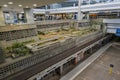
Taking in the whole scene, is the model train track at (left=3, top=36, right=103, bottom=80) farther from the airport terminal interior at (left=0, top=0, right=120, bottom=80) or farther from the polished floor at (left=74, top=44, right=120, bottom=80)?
the polished floor at (left=74, top=44, right=120, bottom=80)

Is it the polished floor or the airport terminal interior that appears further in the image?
the polished floor

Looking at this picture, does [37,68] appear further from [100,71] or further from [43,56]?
[100,71]

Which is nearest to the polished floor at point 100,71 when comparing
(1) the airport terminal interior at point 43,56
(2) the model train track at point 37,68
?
(1) the airport terminal interior at point 43,56

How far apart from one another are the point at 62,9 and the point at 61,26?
39.0 feet

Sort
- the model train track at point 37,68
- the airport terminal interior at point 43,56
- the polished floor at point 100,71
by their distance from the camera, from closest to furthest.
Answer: the model train track at point 37,68 < the airport terminal interior at point 43,56 < the polished floor at point 100,71

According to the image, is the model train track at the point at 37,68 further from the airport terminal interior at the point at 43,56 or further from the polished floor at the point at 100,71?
the polished floor at the point at 100,71

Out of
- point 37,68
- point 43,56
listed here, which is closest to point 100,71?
point 43,56

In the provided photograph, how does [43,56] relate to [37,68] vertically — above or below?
above

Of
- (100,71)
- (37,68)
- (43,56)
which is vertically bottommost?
(100,71)

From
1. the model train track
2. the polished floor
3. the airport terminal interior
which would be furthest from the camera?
the polished floor

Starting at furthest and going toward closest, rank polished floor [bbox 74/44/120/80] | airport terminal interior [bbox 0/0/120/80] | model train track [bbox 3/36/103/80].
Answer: polished floor [bbox 74/44/120/80] < airport terminal interior [bbox 0/0/120/80] < model train track [bbox 3/36/103/80]

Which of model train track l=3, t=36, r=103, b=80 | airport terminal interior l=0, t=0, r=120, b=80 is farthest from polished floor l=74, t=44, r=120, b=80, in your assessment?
model train track l=3, t=36, r=103, b=80

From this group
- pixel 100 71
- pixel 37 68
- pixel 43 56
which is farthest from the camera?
pixel 100 71

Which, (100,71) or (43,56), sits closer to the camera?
(43,56)
